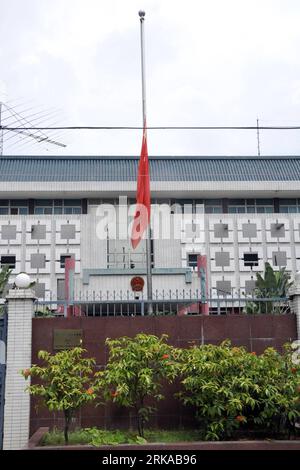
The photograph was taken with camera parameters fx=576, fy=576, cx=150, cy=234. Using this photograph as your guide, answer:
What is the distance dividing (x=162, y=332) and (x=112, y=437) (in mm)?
2512

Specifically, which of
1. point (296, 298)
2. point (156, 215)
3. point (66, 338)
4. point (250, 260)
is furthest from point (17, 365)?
point (250, 260)

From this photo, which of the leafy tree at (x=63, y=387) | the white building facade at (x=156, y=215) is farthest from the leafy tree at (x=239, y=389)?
the white building facade at (x=156, y=215)

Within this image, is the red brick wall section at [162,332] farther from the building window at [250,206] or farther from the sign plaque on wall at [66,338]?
the building window at [250,206]

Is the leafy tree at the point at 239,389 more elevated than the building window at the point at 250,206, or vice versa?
the building window at the point at 250,206

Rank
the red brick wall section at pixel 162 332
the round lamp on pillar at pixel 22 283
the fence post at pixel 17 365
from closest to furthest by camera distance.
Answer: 1. the fence post at pixel 17 365
2. the red brick wall section at pixel 162 332
3. the round lamp on pillar at pixel 22 283

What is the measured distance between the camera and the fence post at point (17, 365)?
11328mm

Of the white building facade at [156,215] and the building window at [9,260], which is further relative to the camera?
the white building facade at [156,215]

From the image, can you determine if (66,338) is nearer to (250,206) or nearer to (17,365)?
(17,365)

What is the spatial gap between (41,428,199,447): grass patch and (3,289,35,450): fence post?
687mm

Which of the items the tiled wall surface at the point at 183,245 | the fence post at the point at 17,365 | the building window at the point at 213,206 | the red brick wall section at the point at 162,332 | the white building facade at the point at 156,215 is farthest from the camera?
the building window at the point at 213,206

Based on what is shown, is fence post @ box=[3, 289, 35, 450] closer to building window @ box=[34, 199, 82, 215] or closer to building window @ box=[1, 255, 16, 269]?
building window @ box=[1, 255, 16, 269]

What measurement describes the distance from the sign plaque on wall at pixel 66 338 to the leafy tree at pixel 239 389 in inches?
92.3
